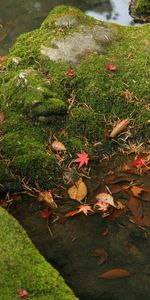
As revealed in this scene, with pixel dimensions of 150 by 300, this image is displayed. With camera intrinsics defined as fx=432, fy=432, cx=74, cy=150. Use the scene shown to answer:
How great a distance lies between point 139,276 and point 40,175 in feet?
4.73

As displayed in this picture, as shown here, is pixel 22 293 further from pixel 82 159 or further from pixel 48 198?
pixel 82 159

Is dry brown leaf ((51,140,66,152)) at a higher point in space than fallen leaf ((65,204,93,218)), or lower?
higher

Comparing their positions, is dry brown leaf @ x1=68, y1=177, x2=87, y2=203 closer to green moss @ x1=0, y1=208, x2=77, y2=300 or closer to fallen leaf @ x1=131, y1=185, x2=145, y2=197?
fallen leaf @ x1=131, y1=185, x2=145, y2=197

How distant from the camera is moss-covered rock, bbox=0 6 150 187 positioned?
452cm

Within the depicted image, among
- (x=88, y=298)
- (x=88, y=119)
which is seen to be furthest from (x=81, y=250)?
(x=88, y=119)

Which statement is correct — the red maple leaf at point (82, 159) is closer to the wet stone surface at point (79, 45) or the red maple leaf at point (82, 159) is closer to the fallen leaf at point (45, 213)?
the fallen leaf at point (45, 213)

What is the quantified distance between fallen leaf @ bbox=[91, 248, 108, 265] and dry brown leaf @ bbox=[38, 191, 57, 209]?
Result: 66cm

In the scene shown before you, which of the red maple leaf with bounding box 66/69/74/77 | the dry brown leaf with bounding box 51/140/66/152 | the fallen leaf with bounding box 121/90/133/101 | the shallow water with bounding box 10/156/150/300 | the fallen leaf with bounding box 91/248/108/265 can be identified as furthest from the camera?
the red maple leaf with bounding box 66/69/74/77

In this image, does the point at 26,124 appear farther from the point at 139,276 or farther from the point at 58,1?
the point at 58,1

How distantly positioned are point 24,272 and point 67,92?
7.92ft

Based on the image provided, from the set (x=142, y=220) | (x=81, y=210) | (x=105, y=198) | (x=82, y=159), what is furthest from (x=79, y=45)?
(x=142, y=220)

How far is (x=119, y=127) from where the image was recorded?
15.6ft

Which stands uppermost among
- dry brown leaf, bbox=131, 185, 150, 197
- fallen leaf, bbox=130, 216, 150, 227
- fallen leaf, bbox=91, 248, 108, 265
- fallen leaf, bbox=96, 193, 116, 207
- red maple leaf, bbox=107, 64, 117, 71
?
red maple leaf, bbox=107, 64, 117, 71

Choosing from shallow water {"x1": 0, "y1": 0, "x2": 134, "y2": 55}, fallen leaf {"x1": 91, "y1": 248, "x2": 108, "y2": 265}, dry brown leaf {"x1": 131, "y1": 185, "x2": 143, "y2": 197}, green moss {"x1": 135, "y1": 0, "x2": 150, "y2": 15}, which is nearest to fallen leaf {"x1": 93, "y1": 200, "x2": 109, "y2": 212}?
dry brown leaf {"x1": 131, "y1": 185, "x2": 143, "y2": 197}
